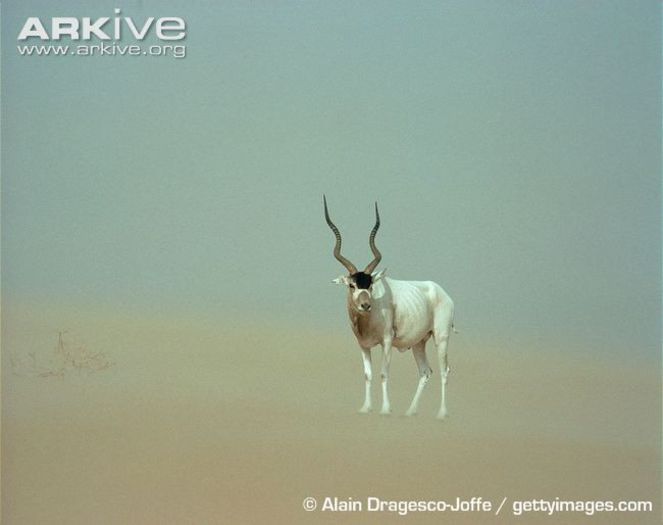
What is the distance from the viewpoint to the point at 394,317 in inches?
405

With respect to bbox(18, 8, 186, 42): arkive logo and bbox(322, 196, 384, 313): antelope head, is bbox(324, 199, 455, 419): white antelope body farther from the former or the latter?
bbox(18, 8, 186, 42): arkive logo

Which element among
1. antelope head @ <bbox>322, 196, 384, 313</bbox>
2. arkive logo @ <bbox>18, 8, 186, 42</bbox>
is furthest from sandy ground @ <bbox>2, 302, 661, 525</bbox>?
arkive logo @ <bbox>18, 8, 186, 42</bbox>

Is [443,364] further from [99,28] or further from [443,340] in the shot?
[99,28]

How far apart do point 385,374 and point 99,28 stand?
3072mm

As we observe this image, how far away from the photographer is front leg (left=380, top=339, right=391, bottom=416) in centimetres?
1025

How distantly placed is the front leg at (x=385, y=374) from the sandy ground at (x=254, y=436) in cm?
6

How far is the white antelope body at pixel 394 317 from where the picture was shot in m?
10.2

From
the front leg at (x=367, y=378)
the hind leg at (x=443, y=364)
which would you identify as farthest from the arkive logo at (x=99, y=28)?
the hind leg at (x=443, y=364)

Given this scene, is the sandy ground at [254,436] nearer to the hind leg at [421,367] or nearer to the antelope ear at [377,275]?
the hind leg at [421,367]

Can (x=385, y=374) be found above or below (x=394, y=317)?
below

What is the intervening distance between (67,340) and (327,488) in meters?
2.05

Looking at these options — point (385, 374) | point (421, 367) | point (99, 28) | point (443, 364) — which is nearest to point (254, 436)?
point (385, 374)

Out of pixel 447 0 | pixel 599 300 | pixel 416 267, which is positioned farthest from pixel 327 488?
pixel 447 0

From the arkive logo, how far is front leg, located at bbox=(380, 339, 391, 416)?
2.55m
